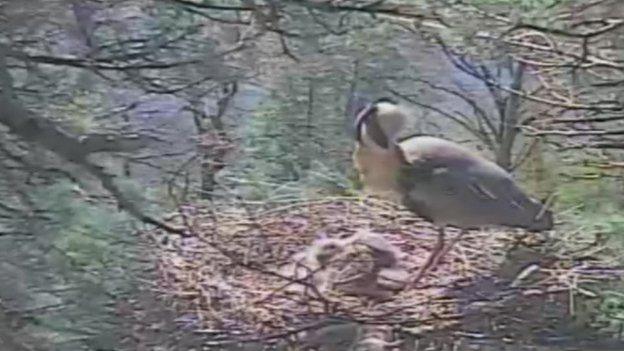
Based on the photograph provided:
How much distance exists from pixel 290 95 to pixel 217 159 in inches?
4.2

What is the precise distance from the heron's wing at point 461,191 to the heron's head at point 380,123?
0.02m

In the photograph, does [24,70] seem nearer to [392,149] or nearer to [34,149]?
[34,149]

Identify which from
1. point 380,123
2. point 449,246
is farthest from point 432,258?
point 380,123

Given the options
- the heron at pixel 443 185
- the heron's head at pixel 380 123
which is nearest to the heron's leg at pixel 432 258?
the heron at pixel 443 185

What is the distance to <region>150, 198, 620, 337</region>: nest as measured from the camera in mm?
1054

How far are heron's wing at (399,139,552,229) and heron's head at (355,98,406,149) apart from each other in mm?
25

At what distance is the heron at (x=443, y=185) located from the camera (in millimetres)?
1063

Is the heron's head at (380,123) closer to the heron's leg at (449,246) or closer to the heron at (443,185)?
the heron at (443,185)

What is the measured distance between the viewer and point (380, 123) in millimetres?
1103

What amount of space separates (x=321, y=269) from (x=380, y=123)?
166 mm

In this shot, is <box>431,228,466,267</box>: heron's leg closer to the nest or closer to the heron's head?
the nest

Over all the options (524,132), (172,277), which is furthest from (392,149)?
(172,277)

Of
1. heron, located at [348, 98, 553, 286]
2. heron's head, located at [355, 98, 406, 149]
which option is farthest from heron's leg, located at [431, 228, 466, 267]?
heron's head, located at [355, 98, 406, 149]

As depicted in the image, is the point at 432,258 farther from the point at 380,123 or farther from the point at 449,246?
the point at 380,123
